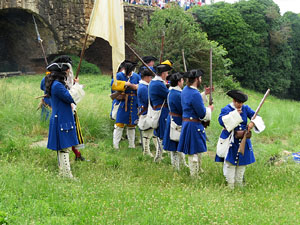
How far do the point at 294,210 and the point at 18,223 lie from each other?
340cm

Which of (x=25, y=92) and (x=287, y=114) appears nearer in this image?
(x=25, y=92)

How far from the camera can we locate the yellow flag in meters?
6.28

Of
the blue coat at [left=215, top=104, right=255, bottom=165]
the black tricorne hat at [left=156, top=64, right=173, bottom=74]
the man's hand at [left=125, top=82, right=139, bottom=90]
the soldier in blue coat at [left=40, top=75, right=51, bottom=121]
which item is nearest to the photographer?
the blue coat at [left=215, top=104, right=255, bottom=165]

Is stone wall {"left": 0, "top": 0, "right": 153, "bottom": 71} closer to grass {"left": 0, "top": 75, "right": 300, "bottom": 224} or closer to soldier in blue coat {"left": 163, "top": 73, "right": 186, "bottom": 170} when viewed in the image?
grass {"left": 0, "top": 75, "right": 300, "bottom": 224}

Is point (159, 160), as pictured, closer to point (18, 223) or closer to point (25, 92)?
point (18, 223)

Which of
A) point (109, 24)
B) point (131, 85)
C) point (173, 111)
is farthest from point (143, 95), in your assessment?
point (109, 24)

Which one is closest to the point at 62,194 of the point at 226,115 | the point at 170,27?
the point at 226,115

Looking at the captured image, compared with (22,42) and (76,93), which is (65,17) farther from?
(76,93)

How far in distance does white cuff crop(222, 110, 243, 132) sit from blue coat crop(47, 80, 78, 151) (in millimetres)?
2449

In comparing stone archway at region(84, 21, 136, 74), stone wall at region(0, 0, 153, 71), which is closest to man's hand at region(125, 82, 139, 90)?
stone wall at region(0, 0, 153, 71)

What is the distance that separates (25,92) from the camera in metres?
11.0

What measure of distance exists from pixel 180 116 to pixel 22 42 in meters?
16.2

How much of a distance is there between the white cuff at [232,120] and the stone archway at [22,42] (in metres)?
14.7

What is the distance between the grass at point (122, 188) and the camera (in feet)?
13.9
